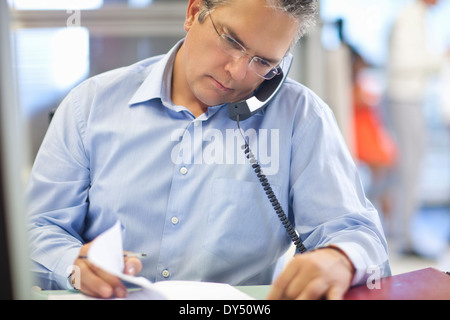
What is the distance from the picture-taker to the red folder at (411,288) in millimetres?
699

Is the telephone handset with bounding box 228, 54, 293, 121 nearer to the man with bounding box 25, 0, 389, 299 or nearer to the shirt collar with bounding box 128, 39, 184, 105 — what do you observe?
the man with bounding box 25, 0, 389, 299

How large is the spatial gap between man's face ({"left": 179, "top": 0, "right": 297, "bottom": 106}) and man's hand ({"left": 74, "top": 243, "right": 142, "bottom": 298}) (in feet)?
1.24

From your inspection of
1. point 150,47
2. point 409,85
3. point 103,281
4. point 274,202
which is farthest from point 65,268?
point 409,85

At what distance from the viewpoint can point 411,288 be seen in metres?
0.73

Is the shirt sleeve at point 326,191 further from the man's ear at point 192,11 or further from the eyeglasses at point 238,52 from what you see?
the man's ear at point 192,11

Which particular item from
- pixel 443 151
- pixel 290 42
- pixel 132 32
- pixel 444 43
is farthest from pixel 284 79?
pixel 443 151

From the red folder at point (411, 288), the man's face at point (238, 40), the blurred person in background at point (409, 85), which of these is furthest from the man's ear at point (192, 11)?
the blurred person in background at point (409, 85)

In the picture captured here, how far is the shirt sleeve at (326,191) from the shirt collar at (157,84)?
0.28m

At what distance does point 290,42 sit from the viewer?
930mm

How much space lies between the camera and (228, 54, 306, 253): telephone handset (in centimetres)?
92

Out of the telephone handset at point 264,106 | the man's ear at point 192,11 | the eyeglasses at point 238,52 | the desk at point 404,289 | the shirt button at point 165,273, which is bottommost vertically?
the shirt button at point 165,273

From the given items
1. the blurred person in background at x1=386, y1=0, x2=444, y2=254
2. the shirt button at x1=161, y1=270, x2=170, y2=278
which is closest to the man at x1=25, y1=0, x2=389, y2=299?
the shirt button at x1=161, y1=270, x2=170, y2=278

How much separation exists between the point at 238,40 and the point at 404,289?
50cm
